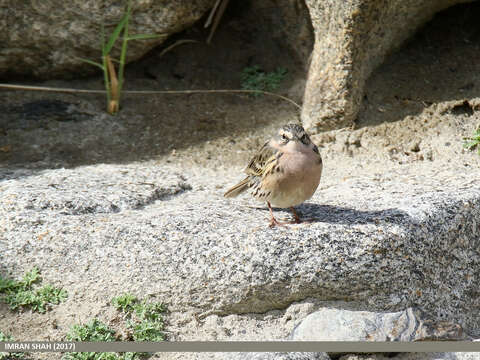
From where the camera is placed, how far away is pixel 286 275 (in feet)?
14.1

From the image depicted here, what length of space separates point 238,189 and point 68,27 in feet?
10.6

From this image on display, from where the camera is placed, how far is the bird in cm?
442

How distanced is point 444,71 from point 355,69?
1.11 m

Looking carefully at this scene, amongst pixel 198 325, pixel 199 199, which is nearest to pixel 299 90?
pixel 199 199

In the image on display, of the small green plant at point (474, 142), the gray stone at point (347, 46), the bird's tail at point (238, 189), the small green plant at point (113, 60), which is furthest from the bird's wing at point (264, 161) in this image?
the small green plant at point (113, 60)

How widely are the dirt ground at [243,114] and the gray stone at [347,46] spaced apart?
0.72 feet

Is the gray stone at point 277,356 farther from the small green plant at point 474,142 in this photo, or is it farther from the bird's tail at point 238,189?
the small green plant at point 474,142

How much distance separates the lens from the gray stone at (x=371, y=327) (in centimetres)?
406

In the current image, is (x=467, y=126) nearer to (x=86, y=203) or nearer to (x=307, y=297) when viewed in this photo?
(x=307, y=297)

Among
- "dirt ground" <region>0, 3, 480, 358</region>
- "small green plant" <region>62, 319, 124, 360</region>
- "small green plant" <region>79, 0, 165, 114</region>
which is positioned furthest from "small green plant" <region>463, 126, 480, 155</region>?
"small green plant" <region>62, 319, 124, 360</region>

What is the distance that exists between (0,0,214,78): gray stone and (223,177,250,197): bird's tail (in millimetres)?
2785

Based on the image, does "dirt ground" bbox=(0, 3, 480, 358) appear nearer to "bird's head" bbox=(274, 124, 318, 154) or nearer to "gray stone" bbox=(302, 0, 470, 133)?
"gray stone" bbox=(302, 0, 470, 133)

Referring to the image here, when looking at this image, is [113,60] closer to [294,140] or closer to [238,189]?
[238,189]

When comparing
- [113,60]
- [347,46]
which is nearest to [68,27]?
[113,60]
